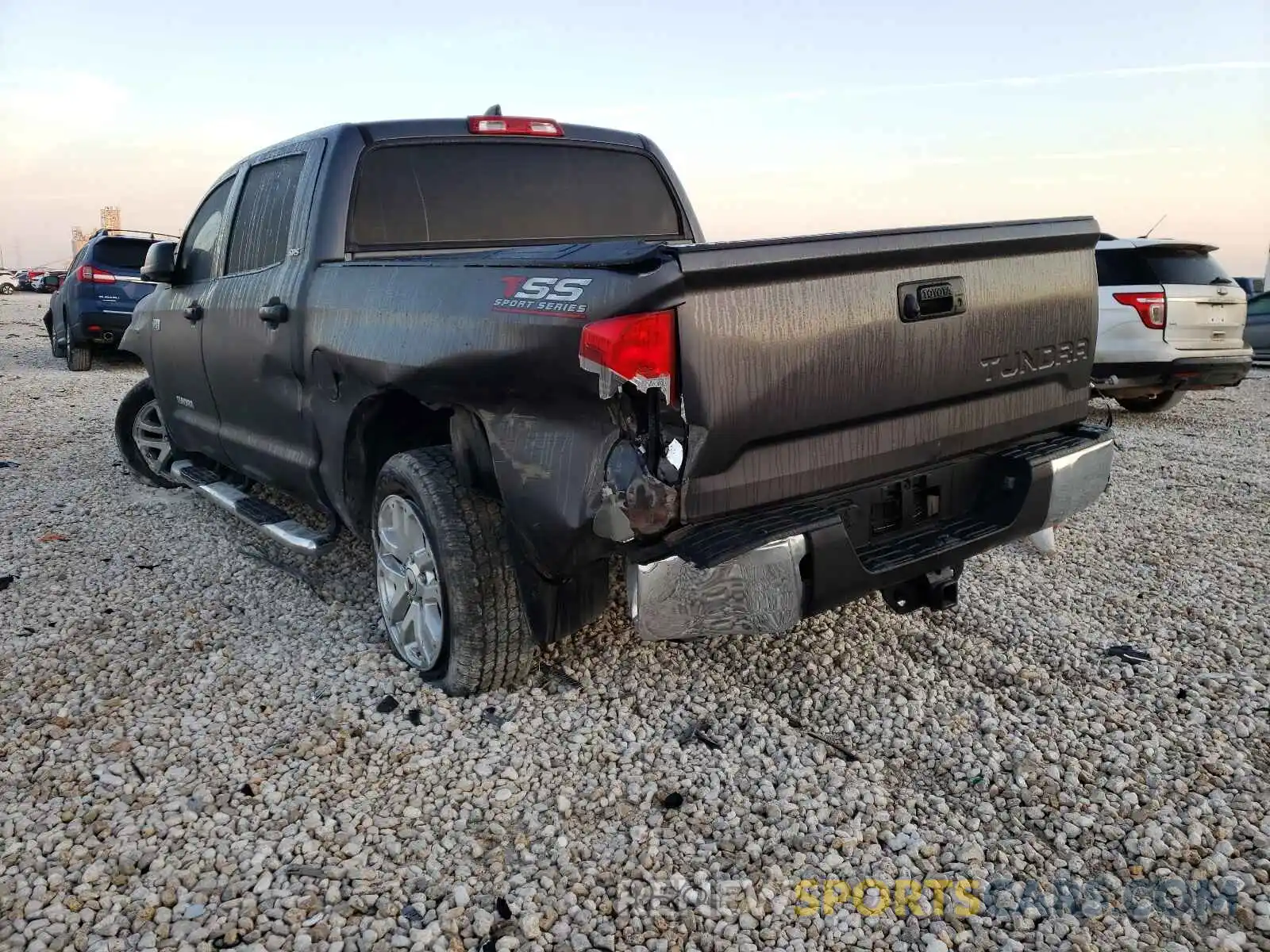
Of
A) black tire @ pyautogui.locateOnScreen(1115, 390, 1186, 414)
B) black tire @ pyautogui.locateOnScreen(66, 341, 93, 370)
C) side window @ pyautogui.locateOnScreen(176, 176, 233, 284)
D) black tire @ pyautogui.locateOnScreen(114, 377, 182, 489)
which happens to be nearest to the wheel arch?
side window @ pyautogui.locateOnScreen(176, 176, 233, 284)

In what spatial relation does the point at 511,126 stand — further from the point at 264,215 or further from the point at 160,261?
the point at 160,261

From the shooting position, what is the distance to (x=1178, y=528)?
505 centimetres

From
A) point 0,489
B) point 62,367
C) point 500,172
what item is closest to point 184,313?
point 500,172

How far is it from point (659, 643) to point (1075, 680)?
149 cm

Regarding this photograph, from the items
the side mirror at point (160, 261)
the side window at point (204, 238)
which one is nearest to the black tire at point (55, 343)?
the side window at point (204, 238)

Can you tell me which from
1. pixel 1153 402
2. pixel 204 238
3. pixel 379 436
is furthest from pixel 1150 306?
pixel 204 238

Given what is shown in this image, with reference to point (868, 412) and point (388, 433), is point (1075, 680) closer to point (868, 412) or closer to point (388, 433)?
point (868, 412)

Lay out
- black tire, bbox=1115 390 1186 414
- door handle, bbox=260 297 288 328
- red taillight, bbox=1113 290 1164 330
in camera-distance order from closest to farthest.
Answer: door handle, bbox=260 297 288 328, red taillight, bbox=1113 290 1164 330, black tire, bbox=1115 390 1186 414

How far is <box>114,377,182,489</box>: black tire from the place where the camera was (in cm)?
623

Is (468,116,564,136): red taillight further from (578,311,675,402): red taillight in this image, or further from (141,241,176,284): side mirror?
(578,311,675,402): red taillight

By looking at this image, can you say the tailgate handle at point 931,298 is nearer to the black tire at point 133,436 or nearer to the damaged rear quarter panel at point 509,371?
the damaged rear quarter panel at point 509,371

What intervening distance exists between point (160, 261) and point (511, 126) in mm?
2115

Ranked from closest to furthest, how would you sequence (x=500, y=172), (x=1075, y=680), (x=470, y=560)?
(x=470, y=560) < (x=1075, y=680) < (x=500, y=172)

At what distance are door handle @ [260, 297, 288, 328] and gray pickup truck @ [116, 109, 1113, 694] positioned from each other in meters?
0.01
